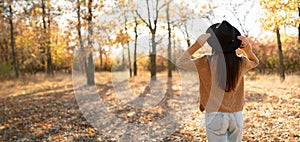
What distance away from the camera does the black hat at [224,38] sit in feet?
7.77

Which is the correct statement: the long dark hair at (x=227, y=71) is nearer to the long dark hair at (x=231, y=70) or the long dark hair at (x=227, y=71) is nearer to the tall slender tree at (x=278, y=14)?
the long dark hair at (x=231, y=70)

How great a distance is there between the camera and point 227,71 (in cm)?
241

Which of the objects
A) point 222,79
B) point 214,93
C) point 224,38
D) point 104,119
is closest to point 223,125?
point 214,93

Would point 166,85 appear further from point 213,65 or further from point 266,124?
point 213,65

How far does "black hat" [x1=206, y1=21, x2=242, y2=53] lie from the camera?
7.77 ft

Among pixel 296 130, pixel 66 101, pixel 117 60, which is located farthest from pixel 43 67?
pixel 296 130

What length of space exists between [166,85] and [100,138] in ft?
18.2

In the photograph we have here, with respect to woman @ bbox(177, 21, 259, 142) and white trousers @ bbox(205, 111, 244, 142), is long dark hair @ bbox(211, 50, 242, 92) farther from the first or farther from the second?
white trousers @ bbox(205, 111, 244, 142)

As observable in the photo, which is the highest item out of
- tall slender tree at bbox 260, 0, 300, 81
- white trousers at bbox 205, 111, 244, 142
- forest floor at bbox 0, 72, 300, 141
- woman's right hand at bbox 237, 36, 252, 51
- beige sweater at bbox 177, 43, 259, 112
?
tall slender tree at bbox 260, 0, 300, 81

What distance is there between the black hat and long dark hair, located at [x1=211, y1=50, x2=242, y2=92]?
0.05 meters

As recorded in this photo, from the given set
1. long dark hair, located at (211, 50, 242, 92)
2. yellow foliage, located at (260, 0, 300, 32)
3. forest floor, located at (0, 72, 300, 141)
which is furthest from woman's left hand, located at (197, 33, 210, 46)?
yellow foliage, located at (260, 0, 300, 32)

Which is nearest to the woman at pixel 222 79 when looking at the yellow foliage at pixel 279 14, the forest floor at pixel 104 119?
the forest floor at pixel 104 119

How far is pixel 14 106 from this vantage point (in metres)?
10.1

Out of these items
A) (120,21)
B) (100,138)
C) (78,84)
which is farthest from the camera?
(78,84)
